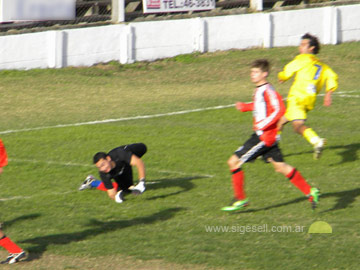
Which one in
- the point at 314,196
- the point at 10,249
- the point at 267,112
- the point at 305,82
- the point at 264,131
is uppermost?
the point at 305,82

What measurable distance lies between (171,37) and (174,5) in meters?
1.56

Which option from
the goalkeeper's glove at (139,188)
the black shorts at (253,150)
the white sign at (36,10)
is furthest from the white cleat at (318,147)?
the white sign at (36,10)

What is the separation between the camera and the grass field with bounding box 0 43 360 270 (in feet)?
28.1

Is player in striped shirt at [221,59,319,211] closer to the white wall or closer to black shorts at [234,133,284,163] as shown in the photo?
black shorts at [234,133,284,163]

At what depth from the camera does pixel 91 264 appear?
8.20 m

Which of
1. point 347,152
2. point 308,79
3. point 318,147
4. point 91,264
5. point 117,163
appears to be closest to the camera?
point 91,264

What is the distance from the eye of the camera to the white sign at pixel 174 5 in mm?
24219

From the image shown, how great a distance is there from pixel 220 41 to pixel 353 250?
16.5m

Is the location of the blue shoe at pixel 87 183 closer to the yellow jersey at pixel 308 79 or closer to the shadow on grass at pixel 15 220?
the shadow on grass at pixel 15 220

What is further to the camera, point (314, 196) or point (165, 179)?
point (165, 179)

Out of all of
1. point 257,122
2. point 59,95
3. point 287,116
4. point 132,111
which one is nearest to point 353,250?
point 257,122

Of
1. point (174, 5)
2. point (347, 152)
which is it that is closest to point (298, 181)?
point (347, 152)

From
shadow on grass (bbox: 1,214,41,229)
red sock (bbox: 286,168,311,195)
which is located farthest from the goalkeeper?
red sock (bbox: 286,168,311,195)

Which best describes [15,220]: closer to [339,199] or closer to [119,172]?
[119,172]
